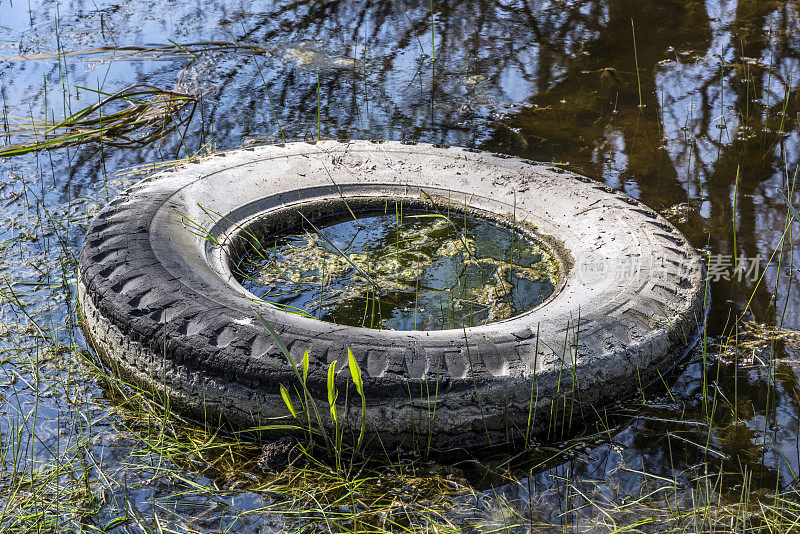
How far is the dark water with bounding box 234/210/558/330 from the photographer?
7.69 ft

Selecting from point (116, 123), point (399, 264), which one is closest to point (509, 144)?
point (399, 264)

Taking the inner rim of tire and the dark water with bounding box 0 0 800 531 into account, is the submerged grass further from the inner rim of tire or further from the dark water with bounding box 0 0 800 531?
the inner rim of tire

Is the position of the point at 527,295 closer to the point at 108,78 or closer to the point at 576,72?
the point at 576,72

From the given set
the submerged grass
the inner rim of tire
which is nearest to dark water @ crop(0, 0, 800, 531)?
the submerged grass

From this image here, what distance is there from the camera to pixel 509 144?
138 inches

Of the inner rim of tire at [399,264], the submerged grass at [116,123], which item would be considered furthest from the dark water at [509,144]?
the inner rim of tire at [399,264]

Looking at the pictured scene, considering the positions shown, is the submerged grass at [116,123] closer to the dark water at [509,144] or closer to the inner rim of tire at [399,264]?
the dark water at [509,144]

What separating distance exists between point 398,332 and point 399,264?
1.88 feet

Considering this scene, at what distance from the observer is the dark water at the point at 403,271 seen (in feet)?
7.69

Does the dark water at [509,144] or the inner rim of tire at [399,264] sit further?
the inner rim of tire at [399,264]

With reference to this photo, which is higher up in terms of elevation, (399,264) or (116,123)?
(116,123)

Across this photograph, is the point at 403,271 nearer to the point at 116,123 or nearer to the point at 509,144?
the point at 509,144

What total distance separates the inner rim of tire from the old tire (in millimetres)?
63

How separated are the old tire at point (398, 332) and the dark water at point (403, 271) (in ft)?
0.34
